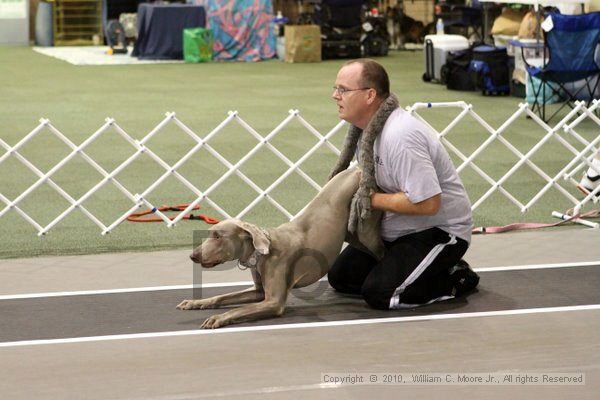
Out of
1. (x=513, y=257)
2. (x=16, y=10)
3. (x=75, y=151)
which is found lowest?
(x=513, y=257)

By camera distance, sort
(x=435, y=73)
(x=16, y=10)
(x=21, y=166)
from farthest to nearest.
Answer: (x=16, y=10) → (x=435, y=73) → (x=21, y=166)

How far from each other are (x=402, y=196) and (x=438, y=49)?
8.25 meters

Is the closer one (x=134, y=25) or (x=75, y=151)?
(x=75, y=151)

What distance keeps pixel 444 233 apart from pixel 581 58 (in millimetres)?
5315

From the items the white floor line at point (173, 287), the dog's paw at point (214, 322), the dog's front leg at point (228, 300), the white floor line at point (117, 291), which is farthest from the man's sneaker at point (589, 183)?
the dog's paw at point (214, 322)

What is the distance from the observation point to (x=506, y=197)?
594cm

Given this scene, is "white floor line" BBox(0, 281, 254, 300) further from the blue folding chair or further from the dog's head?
the blue folding chair

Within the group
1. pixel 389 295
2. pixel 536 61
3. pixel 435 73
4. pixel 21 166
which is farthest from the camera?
pixel 435 73

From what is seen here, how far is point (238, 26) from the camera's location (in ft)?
50.1

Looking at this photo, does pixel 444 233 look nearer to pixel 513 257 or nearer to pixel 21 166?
pixel 513 257

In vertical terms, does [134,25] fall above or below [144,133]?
above

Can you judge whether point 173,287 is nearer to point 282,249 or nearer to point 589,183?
point 282,249

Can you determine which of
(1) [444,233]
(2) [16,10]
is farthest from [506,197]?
(2) [16,10]

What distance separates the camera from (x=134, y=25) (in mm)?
17312
